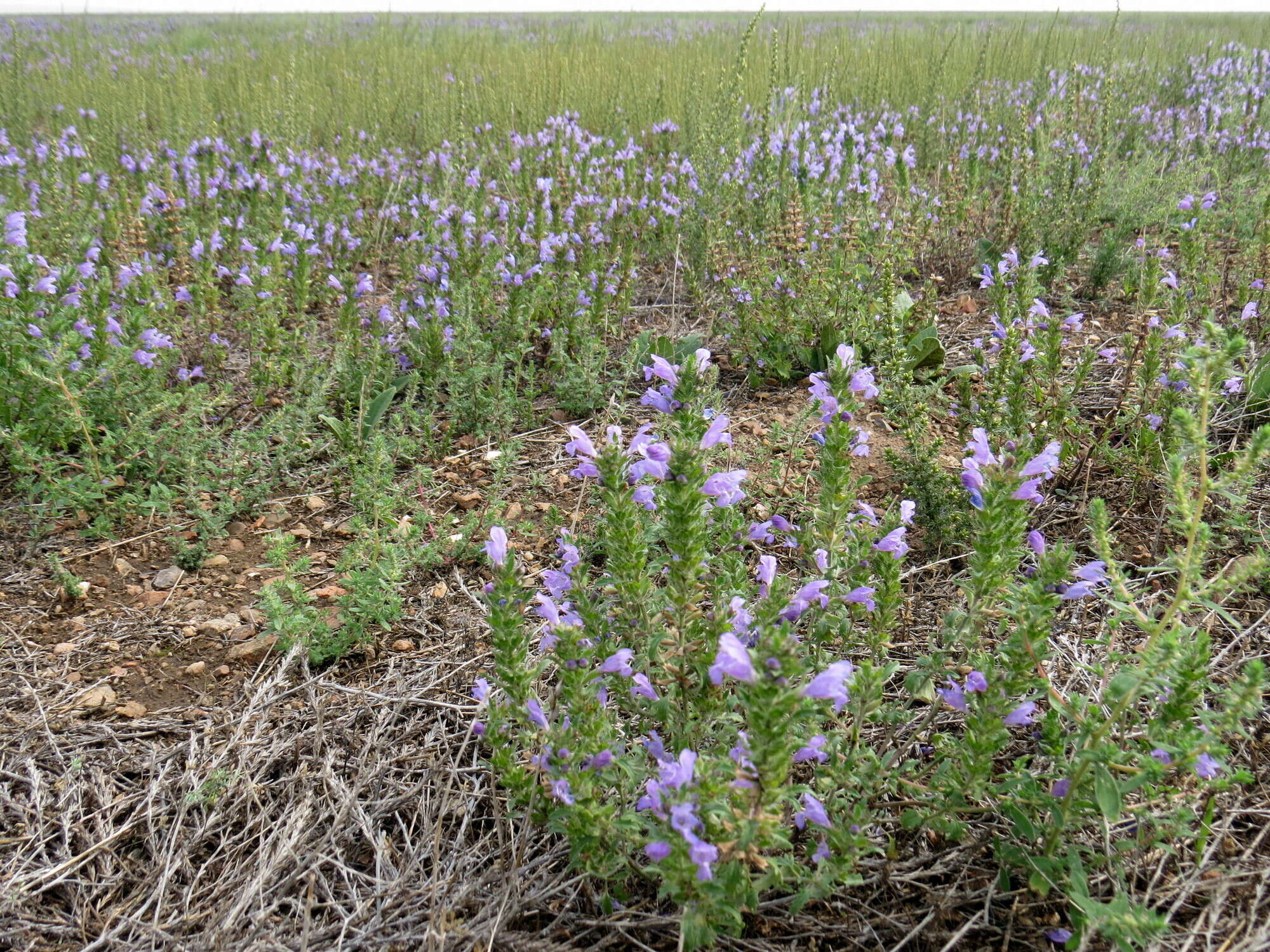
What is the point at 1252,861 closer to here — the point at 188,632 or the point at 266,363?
the point at 188,632

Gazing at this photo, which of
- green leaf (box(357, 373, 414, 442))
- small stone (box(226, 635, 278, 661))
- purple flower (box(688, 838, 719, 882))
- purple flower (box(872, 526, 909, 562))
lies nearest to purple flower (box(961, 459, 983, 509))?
purple flower (box(872, 526, 909, 562))

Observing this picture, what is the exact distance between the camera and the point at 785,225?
486 centimetres

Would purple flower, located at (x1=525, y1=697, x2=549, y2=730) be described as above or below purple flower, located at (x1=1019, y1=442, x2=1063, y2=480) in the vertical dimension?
below

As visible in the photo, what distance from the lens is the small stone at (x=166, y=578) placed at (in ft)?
10.0

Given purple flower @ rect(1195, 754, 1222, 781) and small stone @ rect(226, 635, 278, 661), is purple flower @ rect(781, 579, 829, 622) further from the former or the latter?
small stone @ rect(226, 635, 278, 661)

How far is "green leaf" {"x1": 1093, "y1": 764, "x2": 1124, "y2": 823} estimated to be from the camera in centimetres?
149

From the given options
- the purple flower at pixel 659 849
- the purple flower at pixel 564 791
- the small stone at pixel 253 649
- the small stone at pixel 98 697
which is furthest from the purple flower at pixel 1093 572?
the small stone at pixel 98 697

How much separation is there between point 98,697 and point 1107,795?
2.79 metres

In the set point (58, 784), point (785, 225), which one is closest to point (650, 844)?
point (58, 784)

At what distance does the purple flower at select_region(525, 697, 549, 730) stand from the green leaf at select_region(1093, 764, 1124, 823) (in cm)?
109

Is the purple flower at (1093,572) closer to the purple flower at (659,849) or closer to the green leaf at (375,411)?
the purple flower at (659,849)

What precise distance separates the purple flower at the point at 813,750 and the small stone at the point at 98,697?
7.10 ft

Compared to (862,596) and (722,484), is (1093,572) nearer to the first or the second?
(862,596)

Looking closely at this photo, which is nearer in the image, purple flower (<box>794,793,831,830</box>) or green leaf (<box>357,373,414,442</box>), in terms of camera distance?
purple flower (<box>794,793,831,830</box>)
